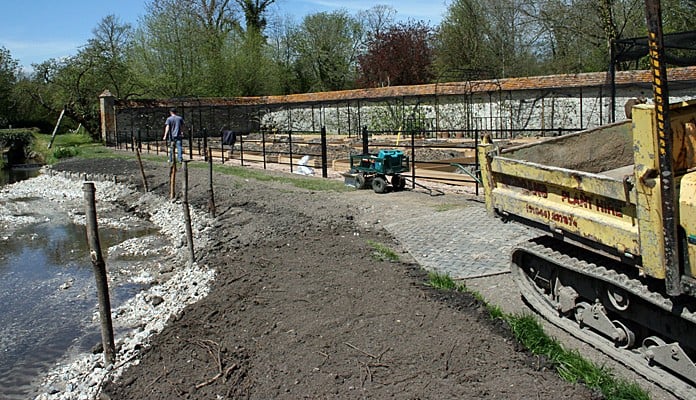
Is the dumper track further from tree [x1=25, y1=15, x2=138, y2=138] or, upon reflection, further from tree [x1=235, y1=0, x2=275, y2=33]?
tree [x1=235, y1=0, x2=275, y2=33]

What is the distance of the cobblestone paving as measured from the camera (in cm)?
762

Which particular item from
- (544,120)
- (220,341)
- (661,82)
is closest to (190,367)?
(220,341)

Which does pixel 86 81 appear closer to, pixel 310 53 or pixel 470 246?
pixel 310 53

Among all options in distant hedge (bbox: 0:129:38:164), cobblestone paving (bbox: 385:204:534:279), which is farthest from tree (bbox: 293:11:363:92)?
cobblestone paving (bbox: 385:204:534:279)

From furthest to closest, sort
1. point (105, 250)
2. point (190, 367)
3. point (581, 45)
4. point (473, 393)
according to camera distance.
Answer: point (581, 45) → point (105, 250) → point (190, 367) → point (473, 393)

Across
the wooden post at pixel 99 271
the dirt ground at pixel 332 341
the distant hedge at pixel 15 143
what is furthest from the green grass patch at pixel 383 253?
the distant hedge at pixel 15 143

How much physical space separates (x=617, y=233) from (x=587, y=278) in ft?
2.72

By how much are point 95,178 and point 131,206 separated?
251 inches

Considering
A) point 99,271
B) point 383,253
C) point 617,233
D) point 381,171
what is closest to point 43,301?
point 99,271

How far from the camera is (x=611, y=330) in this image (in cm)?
504

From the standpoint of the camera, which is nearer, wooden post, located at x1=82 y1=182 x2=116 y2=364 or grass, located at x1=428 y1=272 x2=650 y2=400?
grass, located at x1=428 y1=272 x2=650 y2=400

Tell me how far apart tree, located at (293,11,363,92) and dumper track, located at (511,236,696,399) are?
156 feet

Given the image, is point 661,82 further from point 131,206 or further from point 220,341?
point 131,206

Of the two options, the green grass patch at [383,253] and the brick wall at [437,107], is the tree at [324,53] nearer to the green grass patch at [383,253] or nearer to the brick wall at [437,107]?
the brick wall at [437,107]
